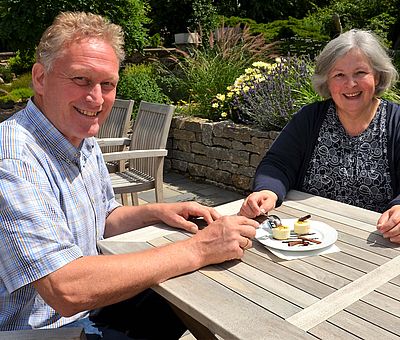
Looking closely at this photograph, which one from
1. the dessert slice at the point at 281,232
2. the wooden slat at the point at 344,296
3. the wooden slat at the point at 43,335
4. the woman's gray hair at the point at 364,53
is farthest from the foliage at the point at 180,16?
→ the wooden slat at the point at 43,335

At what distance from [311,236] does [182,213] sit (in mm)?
482

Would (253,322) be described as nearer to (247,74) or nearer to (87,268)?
(87,268)

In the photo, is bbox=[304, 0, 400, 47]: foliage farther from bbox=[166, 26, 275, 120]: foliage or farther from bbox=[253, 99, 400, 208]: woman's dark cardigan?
bbox=[253, 99, 400, 208]: woman's dark cardigan

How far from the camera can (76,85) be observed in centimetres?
142

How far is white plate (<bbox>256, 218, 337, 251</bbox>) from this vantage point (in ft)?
4.85

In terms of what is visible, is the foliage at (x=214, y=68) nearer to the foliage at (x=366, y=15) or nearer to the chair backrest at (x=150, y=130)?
the chair backrest at (x=150, y=130)

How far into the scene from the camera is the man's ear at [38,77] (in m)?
1.42

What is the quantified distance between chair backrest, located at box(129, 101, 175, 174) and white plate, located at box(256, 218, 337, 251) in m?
1.81

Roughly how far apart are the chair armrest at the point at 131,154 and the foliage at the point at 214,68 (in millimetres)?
1882

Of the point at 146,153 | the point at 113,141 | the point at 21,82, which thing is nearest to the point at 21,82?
the point at 21,82

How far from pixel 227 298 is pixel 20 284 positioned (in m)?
0.53

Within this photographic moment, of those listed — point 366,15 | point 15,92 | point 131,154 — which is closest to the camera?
point 131,154

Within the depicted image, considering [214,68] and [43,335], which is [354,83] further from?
[214,68]

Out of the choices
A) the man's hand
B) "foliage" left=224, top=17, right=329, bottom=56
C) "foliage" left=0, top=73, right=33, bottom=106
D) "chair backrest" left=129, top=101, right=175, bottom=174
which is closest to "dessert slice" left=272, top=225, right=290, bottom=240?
the man's hand
